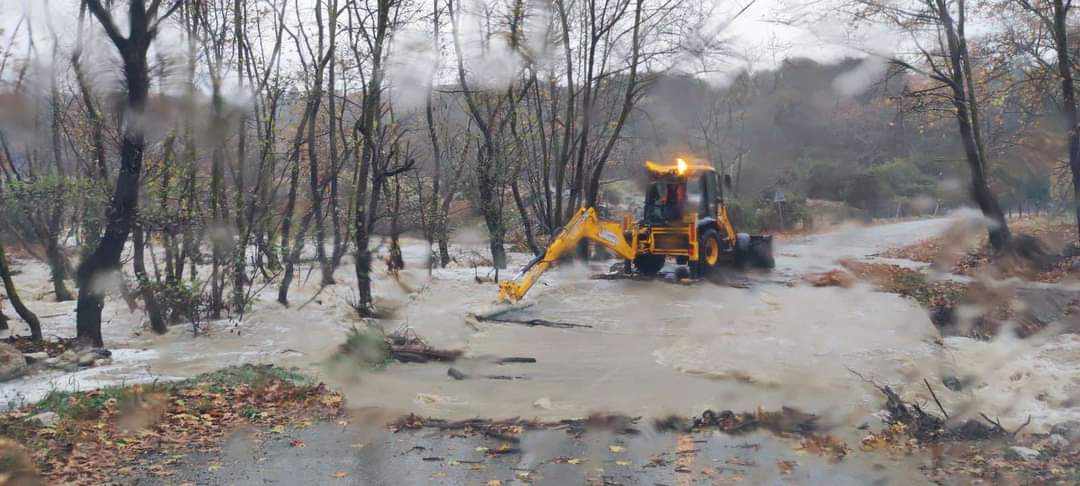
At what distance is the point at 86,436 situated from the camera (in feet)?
24.4

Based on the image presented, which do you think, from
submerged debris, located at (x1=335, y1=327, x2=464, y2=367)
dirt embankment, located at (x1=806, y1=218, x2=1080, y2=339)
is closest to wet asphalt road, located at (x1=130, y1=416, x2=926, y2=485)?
submerged debris, located at (x1=335, y1=327, x2=464, y2=367)

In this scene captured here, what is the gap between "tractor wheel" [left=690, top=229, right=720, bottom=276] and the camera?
18.9m

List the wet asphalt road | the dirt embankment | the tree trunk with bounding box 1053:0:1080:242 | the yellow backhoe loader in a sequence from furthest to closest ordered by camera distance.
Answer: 1. the tree trunk with bounding box 1053:0:1080:242
2. the yellow backhoe loader
3. the dirt embankment
4. the wet asphalt road

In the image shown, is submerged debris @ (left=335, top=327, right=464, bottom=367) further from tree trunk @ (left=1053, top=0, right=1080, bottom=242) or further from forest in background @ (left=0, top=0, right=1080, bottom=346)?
tree trunk @ (left=1053, top=0, right=1080, bottom=242)

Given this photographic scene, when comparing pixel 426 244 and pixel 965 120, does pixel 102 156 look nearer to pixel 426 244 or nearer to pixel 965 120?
pixel 426 244

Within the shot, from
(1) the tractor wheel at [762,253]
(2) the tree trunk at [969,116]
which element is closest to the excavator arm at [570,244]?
(1) the tractor wheel at [762,253]

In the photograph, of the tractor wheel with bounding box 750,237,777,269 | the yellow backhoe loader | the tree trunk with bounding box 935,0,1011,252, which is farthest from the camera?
the tree trunk with bounding box 935,0,1011,252

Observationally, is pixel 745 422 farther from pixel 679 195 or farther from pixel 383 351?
pixel 679 195

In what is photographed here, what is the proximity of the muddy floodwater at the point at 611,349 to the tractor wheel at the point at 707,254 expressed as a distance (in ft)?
2.12

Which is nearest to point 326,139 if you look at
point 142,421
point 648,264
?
point 648,264

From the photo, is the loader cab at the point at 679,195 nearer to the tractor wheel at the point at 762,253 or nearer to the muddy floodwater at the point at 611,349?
the muddy floodwater at the point at 611,349

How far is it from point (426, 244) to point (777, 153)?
94.2 ft

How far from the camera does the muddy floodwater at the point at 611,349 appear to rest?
9445mm

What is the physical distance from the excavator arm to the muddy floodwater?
0.52 meters
